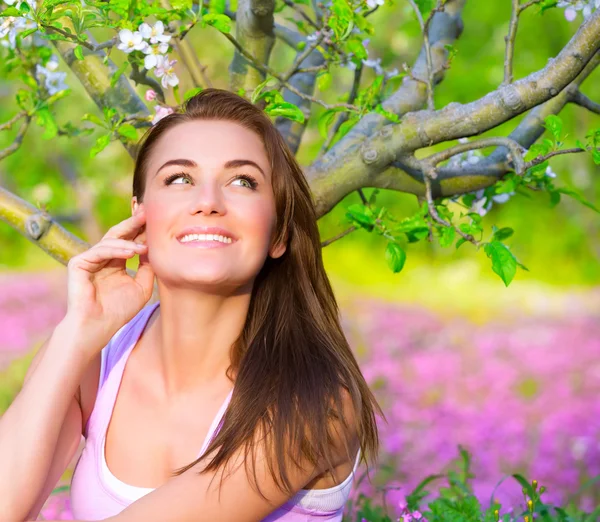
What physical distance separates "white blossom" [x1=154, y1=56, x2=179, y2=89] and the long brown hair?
8 cm

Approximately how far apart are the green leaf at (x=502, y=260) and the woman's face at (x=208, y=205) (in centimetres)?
64

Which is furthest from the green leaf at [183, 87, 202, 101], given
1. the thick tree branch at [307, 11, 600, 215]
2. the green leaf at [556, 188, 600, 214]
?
the green leaf at [556, 188, 600, 214]

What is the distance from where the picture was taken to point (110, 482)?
2.38 metres

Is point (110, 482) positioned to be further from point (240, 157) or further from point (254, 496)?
point (240, 157)

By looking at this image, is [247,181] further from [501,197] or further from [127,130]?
[501,197]

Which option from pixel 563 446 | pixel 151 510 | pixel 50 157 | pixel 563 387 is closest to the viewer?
pixel 151 510

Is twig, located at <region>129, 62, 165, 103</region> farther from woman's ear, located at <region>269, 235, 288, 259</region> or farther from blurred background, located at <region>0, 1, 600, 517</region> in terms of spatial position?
woman's ear, located at <region>269, 235, 288, 259</region>

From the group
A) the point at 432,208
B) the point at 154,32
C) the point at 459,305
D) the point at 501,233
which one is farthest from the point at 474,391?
the point at 154,32

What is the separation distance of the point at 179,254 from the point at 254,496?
678 mm

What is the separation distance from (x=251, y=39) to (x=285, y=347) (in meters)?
1.05

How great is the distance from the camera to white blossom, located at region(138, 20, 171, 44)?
7.87ft

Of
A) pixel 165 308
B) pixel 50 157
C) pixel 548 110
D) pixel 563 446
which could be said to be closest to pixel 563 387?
pixel 563 446

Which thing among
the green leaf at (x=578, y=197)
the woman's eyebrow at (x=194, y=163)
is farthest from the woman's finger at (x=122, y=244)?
the green leaf at (x=578, y=197)

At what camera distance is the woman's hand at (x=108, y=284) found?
2.41 metres
